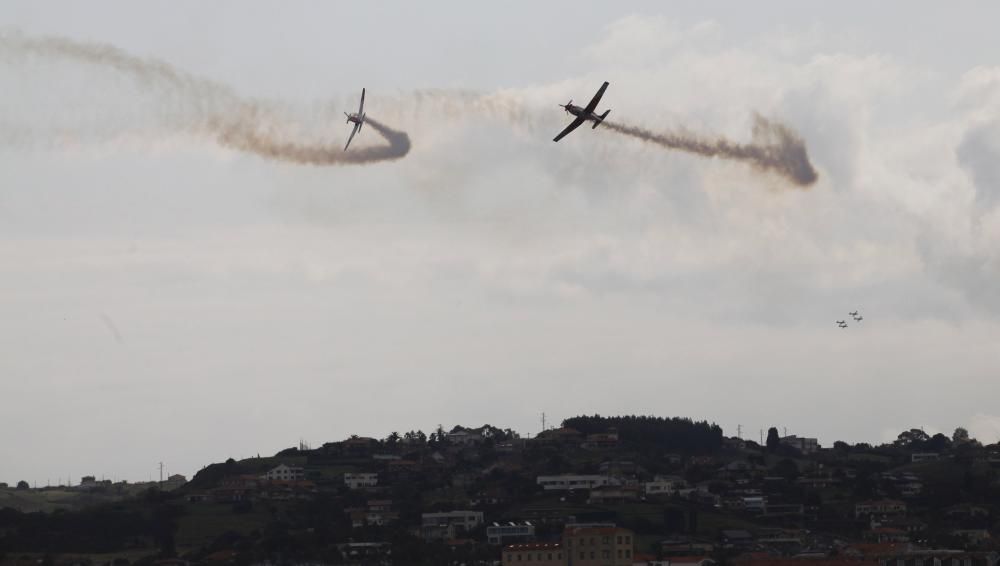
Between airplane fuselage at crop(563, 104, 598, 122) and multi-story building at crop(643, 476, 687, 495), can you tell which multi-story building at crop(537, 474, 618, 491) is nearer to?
multi-story building at crop(643, 476, 687, 495)

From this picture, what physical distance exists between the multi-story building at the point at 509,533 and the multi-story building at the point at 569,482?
2907cm

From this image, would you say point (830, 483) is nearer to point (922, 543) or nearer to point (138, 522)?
point (922, 543)

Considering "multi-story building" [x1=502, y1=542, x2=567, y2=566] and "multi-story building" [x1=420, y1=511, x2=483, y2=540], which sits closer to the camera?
"multi-story building" [x1=502, y1=542, x2=567, y2=566]

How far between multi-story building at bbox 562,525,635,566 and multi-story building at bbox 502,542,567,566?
0.60m

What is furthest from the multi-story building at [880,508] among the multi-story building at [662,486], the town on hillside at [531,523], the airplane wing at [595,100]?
the airplane wing at [595,100]

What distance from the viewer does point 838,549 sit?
479ft

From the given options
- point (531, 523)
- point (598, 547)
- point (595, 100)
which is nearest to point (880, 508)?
point (531, 523)

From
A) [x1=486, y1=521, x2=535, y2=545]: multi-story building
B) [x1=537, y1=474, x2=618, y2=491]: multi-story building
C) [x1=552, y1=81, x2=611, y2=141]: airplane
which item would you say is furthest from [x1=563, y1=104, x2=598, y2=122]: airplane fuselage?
[x1=537, y1=474, x2=618, y2=491]: multi-story building

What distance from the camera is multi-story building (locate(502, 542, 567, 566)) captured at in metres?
130

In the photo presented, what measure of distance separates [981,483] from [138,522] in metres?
84.2

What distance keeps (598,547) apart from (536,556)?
4.50 metres

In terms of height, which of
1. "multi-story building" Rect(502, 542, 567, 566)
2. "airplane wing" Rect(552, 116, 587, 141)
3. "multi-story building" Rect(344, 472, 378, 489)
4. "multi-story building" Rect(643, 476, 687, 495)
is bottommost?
"multi-story building" Rect(502, 542, 567, 566)

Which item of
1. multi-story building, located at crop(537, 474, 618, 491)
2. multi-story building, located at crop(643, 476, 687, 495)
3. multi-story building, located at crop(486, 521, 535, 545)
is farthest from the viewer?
multi-story building, located at crop(537, 474, 618, 491)

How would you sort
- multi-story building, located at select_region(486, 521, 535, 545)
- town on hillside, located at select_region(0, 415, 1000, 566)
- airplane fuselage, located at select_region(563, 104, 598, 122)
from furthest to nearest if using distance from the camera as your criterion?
multi-story building, located at select_region(486, 521, 535, 545) < town on hillside, located at select_region(0, 415, 1000, 566) < airplane fuselage, located at select_region(563, 104, 598, 122)
